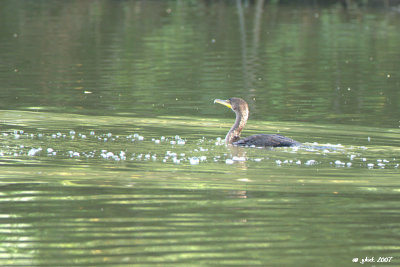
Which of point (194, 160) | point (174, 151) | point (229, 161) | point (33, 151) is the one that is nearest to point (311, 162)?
point (229, 161)

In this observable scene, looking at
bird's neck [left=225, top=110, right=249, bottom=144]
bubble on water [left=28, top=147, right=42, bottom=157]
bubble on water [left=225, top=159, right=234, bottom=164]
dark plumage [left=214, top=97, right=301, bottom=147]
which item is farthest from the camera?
bird's neck [left=225, top=110, right=249, bottom=144]

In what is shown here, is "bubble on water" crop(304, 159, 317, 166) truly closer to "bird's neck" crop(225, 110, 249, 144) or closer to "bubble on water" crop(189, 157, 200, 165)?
"bubble on water" crop(189, 157, 200, 165)

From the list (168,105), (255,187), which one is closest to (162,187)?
(255,187)

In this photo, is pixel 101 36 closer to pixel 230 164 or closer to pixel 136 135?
pixel 136 135

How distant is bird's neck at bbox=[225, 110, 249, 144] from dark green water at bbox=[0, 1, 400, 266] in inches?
10.0

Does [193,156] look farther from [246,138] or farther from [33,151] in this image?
[33,151]

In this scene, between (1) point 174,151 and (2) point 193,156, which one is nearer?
(2) point 193,156

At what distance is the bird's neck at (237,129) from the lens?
50.2 ft

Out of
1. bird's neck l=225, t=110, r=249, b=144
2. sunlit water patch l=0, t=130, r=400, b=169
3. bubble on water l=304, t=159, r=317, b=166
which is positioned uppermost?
bubble on water l=304, t=159, r=317, b=166

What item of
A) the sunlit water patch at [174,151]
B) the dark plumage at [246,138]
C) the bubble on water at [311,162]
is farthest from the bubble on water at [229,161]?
the dark plumage at [246,138]

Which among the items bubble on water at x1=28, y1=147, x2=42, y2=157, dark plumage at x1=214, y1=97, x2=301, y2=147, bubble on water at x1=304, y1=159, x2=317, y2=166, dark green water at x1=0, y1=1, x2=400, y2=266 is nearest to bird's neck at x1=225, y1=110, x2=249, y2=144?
dark plumage at x1=214, y1=97, x2=301, y2=147

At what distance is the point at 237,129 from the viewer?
1575cm

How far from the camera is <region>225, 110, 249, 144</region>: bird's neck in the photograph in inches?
602

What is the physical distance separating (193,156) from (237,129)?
2.88 metres
